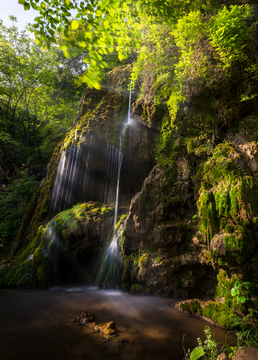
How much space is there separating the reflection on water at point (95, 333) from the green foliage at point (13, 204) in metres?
9.36

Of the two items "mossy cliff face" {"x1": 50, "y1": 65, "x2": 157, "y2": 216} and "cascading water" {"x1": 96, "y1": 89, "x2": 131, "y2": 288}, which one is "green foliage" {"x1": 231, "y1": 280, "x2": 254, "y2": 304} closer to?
"cascading water" {"x1": 96, "y1": 89, "x2": 131, "y2": 288}

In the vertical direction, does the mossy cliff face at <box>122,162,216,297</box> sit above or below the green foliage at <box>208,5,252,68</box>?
below

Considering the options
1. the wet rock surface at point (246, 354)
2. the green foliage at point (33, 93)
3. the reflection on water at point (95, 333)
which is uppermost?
the green foliage at point (33, 93)

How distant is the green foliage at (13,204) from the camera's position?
13142 millimetres

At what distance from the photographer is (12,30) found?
14.6m

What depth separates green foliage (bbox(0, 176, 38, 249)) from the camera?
517 inches

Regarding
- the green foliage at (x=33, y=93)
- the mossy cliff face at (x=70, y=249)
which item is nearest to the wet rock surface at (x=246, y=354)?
the mossy cliff face at (x=70, y=249)

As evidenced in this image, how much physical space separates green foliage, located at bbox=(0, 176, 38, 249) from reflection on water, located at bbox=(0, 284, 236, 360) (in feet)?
30.7

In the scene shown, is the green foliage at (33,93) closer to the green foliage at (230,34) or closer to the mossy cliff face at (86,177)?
the mossy cliff face at (86,177)

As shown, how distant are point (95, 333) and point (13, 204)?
13.7 metres

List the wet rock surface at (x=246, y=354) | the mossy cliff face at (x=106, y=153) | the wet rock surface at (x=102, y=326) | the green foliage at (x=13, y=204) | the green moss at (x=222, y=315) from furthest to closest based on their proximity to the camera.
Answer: the green foliage at (x=13, y=204) < the mossy cliff face at (x=106, y=153) < the green moss at (x=222, y=315) < the wet rock surface at (x=102, y=326) < the wet rock surface at (x=246, y=354)

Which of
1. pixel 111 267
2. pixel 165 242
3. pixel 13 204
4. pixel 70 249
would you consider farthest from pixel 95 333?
pixel 13 204

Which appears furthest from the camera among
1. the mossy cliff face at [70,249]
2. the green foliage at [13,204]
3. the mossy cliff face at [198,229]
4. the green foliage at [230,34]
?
the green foliage at [13,204]

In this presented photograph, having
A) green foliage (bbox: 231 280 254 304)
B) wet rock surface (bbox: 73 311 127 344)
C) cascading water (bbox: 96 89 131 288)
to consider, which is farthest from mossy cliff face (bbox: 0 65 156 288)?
green foliage (bbox: 231 280 254 304)
